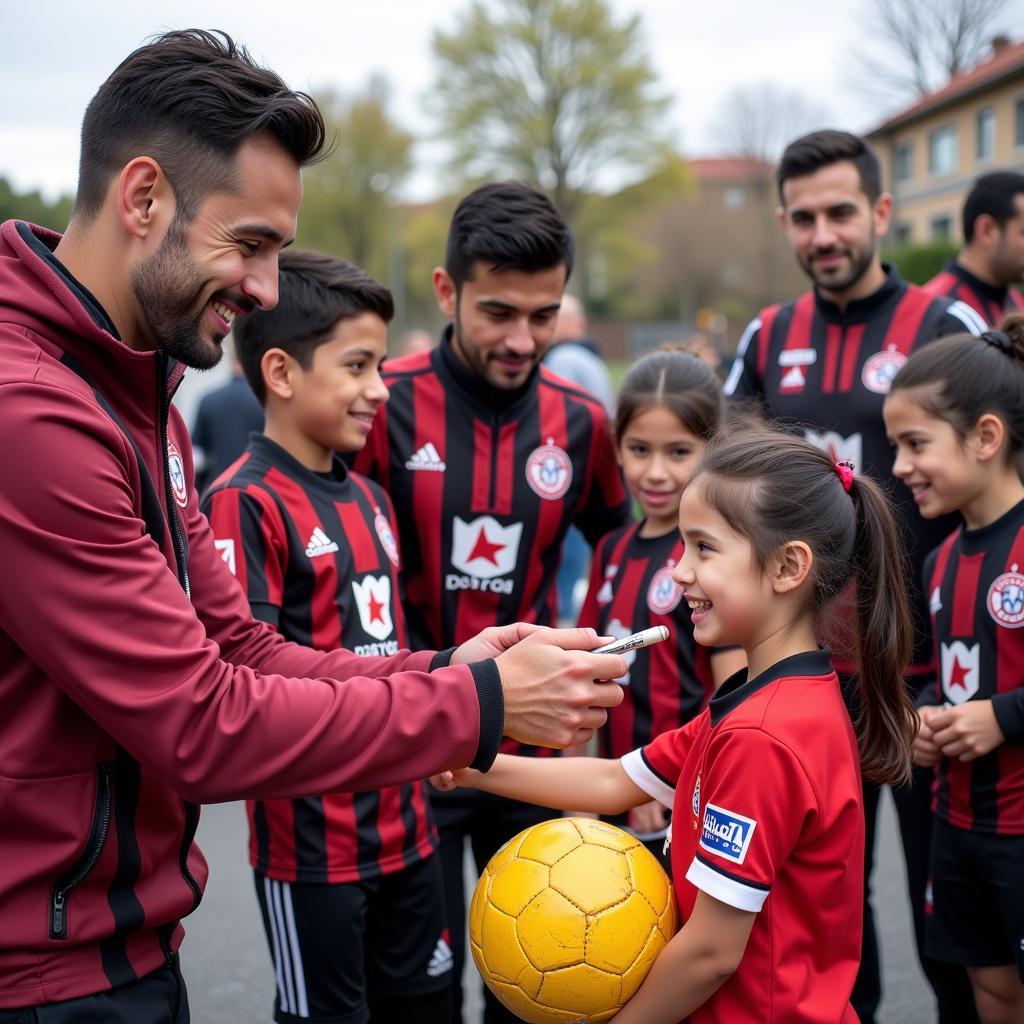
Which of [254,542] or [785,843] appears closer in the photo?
[785,843]

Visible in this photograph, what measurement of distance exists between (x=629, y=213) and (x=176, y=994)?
1827 inches

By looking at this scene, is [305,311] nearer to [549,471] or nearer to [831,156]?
[549,471]

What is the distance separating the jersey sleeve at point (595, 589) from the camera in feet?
11.6

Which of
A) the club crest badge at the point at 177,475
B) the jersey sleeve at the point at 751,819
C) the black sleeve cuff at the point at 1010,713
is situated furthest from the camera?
the black sleeve cuff at the point at 1010,713

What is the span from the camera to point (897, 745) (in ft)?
8.05

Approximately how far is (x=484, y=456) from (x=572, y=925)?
168 centimetres

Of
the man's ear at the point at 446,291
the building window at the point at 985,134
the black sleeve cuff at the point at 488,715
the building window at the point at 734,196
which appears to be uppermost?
the building window at the point at 734,196

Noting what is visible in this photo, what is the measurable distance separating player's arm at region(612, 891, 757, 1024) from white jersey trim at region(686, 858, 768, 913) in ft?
0.07

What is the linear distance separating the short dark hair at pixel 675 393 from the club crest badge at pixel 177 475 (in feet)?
5.27

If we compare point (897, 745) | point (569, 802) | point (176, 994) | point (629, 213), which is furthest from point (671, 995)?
point (629, 213)

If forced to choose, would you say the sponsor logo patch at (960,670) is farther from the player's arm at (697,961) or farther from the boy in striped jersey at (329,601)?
the boy in striped jersey at (329,601)

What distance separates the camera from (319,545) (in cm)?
291

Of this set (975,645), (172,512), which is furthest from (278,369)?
(975,645)

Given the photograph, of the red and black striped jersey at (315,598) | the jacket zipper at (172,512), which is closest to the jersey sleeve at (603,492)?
the red and black striped jersey at (315,598)
